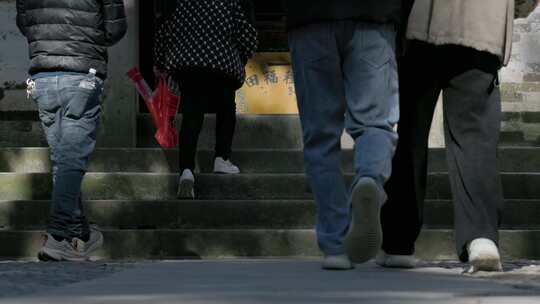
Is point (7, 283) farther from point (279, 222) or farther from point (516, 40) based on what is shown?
point (516, 40)

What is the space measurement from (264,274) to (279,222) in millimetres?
3662

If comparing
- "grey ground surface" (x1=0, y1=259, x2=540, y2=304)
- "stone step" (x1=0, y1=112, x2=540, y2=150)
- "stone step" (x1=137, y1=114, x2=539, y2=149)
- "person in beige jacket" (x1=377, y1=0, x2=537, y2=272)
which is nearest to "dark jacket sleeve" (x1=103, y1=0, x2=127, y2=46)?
"grey ground surface" (x1=0, y1=259, x2=540, y2=304)

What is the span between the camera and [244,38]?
10961 mm

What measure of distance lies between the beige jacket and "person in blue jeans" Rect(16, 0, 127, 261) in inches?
93.0

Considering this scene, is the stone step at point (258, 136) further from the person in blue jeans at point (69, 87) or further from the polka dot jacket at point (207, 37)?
the person in blue jeans at point (69, 87)

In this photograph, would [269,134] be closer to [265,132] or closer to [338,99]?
[265,132]

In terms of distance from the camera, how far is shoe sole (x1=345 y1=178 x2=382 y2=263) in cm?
630

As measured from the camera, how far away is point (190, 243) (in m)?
9.85

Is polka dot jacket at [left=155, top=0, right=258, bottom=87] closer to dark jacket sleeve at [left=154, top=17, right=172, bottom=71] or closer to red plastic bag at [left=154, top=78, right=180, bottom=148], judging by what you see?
dark jacket sleeve at [left=154, top=17, right=172, bottom=71]

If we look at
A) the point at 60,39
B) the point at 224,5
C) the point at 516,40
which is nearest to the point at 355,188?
the point at 60,39

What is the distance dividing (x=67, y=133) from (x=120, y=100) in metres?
4.43

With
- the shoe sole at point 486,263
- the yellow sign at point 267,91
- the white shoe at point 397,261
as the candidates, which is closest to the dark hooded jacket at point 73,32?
the white shoe at point 397,261

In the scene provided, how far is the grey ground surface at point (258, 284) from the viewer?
17.7ft

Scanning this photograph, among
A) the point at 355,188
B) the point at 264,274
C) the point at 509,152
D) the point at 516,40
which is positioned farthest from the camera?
the point at 516,40
